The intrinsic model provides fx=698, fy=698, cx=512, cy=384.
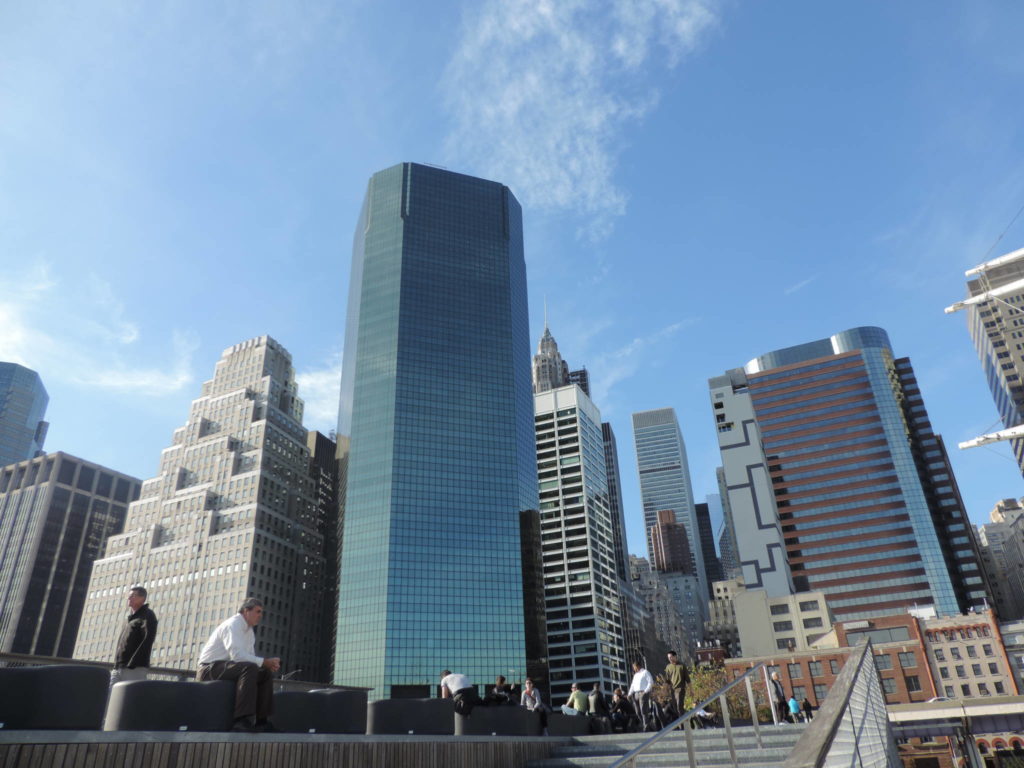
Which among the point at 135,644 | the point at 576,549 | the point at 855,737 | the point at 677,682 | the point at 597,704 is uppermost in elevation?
the point at 576,549

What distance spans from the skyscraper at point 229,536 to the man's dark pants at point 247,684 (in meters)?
109

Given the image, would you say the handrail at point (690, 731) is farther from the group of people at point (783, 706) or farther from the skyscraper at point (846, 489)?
the skyscraper at point (846, 489)

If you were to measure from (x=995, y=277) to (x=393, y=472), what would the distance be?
5262 inches

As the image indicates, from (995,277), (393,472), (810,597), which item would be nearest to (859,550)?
(810,597)

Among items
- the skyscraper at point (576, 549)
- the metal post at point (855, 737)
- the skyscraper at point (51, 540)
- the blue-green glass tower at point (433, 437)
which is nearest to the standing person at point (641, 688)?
the metal post at point (855, 737)

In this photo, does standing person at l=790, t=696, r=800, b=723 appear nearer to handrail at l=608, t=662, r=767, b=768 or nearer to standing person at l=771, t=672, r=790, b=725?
standing person at l=771, t=672, r=790, b=725

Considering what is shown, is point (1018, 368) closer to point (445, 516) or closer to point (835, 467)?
point (835, 467)

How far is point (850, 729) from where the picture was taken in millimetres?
8641

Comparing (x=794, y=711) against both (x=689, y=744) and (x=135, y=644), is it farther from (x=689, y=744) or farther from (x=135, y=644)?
(x=135, y=644)

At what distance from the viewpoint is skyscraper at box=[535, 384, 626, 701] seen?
148 m

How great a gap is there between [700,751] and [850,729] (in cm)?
333

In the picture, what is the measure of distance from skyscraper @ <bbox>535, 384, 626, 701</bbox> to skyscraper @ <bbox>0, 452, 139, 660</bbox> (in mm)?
104253

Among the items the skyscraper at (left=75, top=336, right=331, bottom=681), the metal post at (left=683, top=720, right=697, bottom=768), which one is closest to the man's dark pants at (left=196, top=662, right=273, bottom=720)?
the metal post at (left=683, top=720, right=697, bottom=768)

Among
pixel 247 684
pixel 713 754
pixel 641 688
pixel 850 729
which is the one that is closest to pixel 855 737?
pixel 850 729
